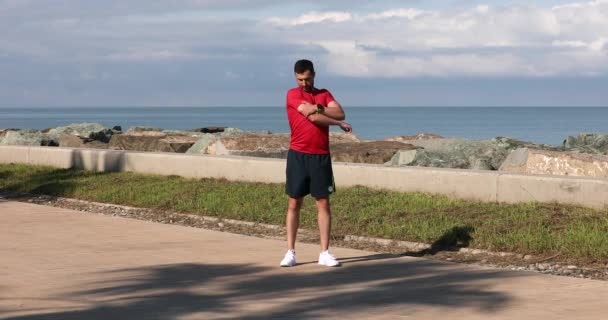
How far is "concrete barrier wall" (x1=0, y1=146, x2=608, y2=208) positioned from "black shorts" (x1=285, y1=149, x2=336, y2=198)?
156 inches

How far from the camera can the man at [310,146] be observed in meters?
9.98

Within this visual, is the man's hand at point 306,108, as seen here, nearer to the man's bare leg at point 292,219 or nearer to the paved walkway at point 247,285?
the man's bare leg at point 292,219

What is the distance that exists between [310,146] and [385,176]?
531 cm

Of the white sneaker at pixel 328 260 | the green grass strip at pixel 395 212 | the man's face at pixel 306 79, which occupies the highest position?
the man's face at pixel 306 79

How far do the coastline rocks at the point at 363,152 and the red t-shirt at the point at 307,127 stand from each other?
999 centimetres

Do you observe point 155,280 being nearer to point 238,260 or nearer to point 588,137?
point 238,260

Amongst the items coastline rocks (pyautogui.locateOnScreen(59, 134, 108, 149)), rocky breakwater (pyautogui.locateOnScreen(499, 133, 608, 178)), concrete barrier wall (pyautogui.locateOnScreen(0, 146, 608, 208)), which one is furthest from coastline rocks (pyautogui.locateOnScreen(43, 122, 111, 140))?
rocky breakwater (pyautogui.locateOnScreen(499, 133, 608, 178))

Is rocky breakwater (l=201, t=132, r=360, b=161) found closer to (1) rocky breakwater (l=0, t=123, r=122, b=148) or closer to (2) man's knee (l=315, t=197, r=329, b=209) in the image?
(1) rocky breakwater (l=0, t=123, r=122, b=148)

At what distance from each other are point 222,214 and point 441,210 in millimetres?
3168

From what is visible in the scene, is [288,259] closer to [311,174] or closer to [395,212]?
[311,174]

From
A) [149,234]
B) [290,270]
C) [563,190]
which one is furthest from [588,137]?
[290,270]

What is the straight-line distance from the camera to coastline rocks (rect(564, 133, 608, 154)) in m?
24.7

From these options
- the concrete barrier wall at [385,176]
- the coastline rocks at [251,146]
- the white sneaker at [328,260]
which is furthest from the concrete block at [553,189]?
the coastline rocks at [251,146]

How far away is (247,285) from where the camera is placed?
9305 millimetres
